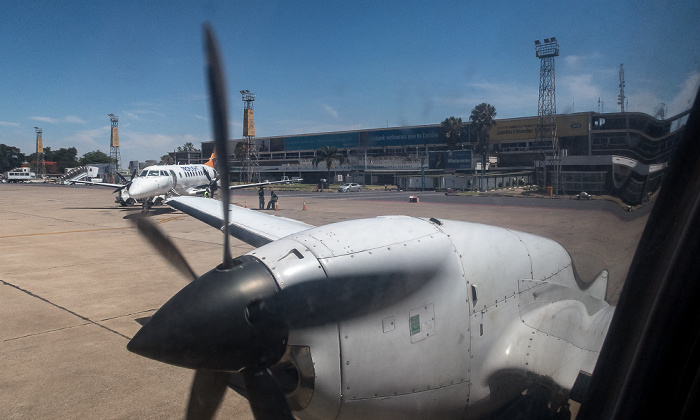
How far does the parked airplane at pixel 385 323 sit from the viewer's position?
2.65m

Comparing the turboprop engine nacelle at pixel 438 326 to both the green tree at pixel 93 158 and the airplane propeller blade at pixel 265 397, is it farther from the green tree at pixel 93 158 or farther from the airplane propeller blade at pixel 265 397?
the green tree at pixel 93 158

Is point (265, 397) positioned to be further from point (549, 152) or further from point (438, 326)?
point (549, 152)

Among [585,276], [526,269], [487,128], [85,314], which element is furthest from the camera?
[85,314]

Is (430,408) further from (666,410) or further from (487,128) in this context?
(487,128)

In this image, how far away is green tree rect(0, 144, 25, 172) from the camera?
278ft

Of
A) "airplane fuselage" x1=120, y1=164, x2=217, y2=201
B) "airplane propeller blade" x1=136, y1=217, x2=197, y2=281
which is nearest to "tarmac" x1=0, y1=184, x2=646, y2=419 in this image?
"airplane propeller blade" x1=136, y1=217, x2=197, y2=281

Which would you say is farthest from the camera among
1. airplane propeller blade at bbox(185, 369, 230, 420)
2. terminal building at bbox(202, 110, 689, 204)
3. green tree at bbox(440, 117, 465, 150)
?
green tree at bbox(440, 117, 465, 150)

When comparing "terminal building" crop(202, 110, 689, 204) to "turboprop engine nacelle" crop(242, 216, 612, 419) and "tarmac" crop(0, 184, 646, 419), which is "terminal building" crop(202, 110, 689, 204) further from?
"turboprop engine nacelle" crop(242, 216, 612, 419)

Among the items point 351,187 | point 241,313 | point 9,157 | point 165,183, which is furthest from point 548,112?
point 9,157

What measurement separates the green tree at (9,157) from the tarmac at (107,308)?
89.7 metres

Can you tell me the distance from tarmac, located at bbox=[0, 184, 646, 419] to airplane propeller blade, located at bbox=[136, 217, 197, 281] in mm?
323

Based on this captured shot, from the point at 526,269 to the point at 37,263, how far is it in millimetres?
13314

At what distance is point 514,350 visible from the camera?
3473 mm

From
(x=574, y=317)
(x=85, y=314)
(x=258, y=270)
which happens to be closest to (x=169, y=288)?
(x=85, y=314)
